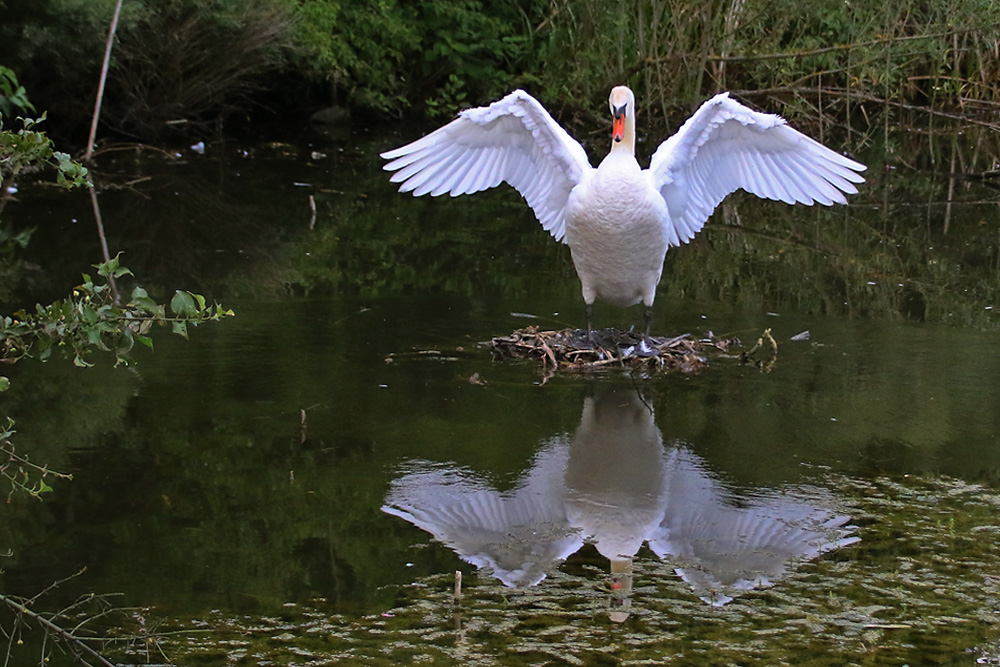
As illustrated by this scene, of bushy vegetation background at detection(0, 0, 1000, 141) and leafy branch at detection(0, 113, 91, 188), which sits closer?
leafy branch at detection(0, 113, 91, 188)

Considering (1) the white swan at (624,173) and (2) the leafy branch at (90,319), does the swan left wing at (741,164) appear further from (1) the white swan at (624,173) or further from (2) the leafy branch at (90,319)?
(2) the leafy branch at (90,319)

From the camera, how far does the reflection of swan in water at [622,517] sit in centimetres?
443

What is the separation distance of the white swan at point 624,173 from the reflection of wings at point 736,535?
194 cm

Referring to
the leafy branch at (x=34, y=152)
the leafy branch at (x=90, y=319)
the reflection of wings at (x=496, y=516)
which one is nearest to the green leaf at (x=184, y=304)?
the leafy branch at (x=90, y=319)

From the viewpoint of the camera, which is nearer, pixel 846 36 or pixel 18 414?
pixel 18 414

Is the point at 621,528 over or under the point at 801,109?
under

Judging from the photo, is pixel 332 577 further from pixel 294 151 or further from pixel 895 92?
pixel 895 92

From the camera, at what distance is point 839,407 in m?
6.26

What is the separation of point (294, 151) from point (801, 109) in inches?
247

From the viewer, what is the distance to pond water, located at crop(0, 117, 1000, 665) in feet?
13.0

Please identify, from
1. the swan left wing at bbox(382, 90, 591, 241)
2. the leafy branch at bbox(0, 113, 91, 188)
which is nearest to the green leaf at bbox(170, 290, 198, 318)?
the leafy branch at bbox(0, 113, 91, 188)

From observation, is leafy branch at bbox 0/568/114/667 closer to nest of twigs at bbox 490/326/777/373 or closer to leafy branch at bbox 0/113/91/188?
leafy branch at bbox 0/113/91/188

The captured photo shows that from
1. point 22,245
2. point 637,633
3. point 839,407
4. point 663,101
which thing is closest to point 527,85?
point 663,101

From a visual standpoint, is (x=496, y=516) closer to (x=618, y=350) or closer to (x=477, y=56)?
(x=618, y=350)
